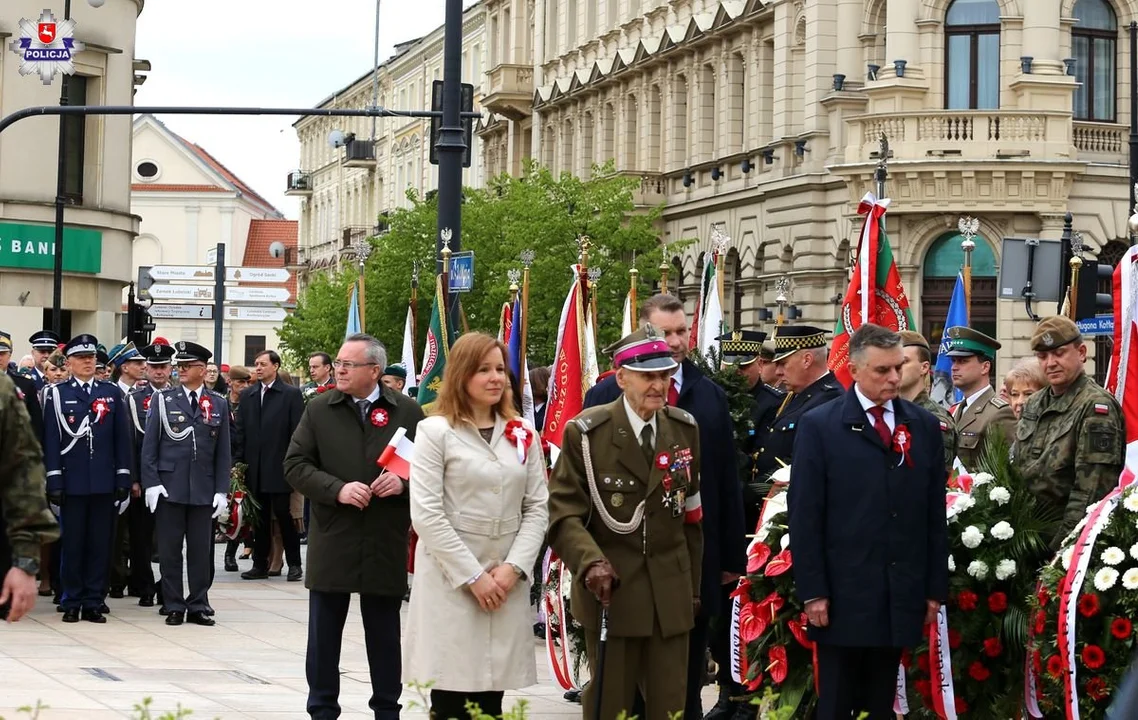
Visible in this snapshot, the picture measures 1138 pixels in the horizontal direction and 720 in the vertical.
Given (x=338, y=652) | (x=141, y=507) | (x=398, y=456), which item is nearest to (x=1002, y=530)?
(x=398, y=456)

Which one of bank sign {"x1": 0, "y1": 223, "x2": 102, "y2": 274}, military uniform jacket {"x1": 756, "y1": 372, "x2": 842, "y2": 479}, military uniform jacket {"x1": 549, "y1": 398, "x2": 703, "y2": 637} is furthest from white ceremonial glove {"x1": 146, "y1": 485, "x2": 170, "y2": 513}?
bank sign {"x1": 0, "y1": 223, "x2": 102, "y2": 274}

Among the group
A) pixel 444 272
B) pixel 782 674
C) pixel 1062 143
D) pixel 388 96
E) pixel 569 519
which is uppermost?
pixel 388 96

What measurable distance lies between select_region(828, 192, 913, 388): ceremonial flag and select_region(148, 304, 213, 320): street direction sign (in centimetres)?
2067

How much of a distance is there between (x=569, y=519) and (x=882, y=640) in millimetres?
1376

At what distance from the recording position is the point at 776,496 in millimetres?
9781

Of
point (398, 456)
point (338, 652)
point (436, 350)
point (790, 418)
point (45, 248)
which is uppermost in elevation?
point (45, 248)

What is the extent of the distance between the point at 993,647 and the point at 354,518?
10.0 ft

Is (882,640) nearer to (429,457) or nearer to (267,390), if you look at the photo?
(429,457)

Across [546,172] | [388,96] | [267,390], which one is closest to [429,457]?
[267,390]

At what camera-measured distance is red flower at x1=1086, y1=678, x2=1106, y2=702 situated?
8297 mm

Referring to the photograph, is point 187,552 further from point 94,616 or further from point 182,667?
point 182,667

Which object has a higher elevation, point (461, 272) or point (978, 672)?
point (461, 272)

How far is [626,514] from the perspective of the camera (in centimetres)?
844

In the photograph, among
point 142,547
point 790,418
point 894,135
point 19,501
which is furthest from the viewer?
point 894,135
